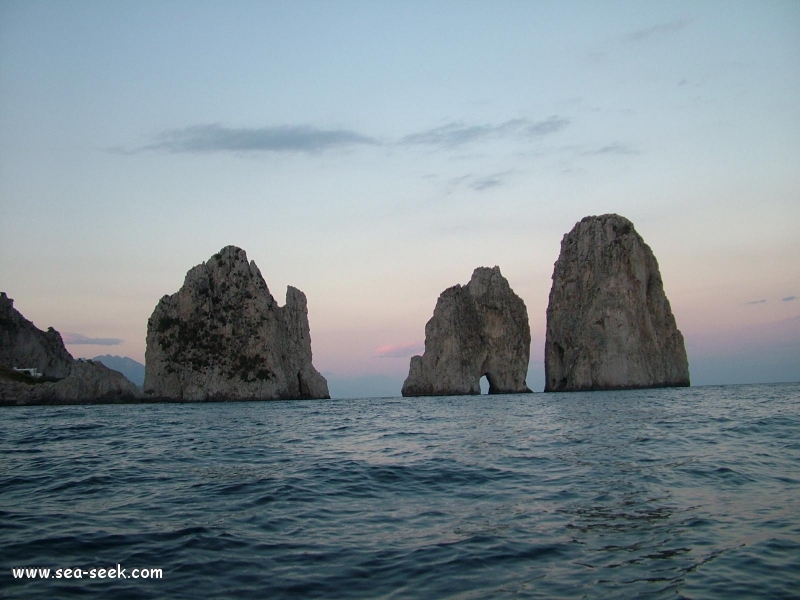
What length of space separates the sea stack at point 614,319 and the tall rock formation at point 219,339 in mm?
49819

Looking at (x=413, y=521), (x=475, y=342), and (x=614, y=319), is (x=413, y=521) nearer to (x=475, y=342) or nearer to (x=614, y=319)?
(x=614, y=319)

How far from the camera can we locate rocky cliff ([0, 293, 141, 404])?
267 feet

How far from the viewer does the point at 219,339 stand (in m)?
99.8

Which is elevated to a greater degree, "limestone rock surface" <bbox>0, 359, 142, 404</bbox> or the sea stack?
the sea stack

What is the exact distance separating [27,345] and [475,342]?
266 feet

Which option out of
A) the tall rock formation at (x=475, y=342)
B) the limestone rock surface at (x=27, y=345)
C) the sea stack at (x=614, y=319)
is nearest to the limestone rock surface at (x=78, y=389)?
the limestone rock surface at (x=27, y=345)

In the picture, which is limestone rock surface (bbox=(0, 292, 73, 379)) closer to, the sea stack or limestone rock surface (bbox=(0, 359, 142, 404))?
limestone rock surface (bbox=(0, 359, 142, 404))

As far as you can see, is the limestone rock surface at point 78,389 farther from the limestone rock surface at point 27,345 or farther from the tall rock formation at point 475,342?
the tall rock formation at point 475,342

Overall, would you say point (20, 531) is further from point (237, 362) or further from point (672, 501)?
point (237, 362)

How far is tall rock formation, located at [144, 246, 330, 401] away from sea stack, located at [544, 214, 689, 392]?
49819mm

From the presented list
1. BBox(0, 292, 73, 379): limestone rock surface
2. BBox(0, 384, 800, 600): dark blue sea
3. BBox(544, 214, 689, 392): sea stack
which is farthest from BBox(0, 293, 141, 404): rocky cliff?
BBox(544, 214, 689, 392): sea stack

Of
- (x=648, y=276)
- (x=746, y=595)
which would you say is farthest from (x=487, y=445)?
(x=648, y=276)

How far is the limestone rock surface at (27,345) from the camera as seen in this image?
11231 centimetres

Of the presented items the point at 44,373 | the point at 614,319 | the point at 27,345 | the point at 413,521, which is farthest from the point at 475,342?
the point at 413,521
